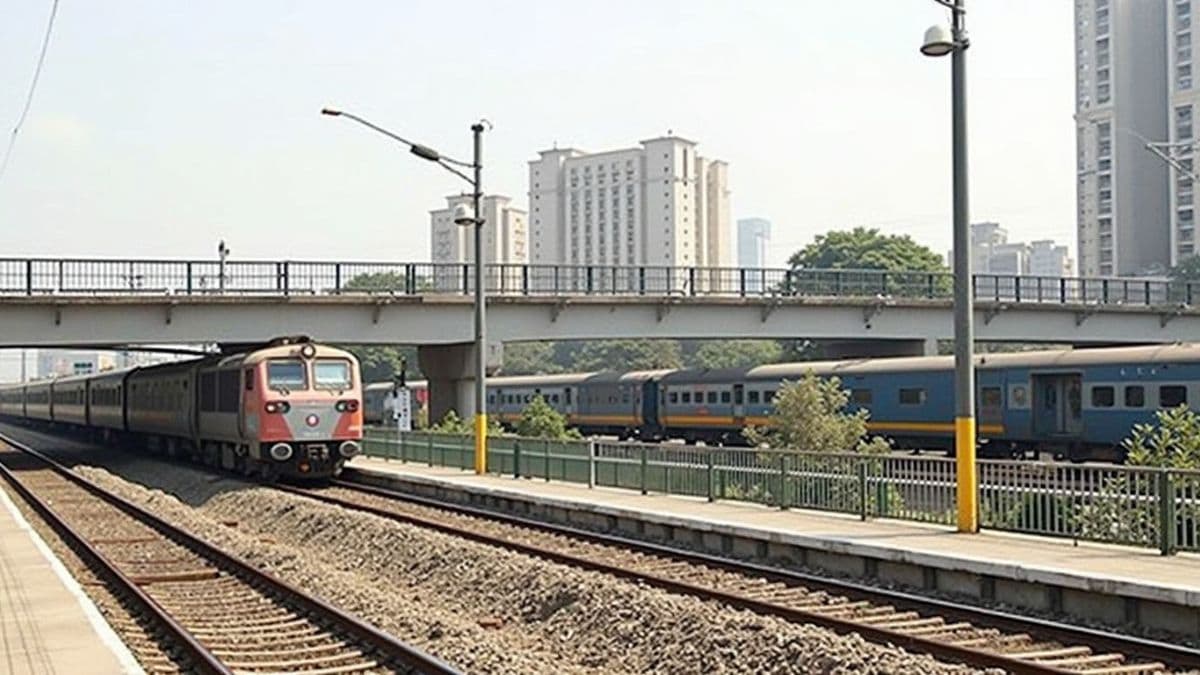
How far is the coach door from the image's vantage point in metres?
34.9

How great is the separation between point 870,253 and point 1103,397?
68.3 m

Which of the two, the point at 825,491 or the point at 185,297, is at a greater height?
the point at 185,297

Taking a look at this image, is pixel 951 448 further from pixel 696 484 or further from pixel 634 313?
pixel 696 484

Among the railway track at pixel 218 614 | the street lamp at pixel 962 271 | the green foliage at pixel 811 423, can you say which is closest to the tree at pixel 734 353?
the green foliage at pixel 811 423

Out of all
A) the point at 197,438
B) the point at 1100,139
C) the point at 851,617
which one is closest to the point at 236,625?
the point at 851,617

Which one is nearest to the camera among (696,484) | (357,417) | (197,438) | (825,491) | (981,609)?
(981,609)

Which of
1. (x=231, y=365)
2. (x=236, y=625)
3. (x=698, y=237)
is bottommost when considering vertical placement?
(x=236, y=625)

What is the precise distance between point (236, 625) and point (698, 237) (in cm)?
15805

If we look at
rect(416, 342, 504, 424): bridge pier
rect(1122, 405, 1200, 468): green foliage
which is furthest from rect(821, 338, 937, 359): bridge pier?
rect(1122, 405, 1200, 468): green foliage

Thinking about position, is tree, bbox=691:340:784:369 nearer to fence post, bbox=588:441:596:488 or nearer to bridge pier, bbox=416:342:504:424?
bridge pier, bbox=416:342:504:424

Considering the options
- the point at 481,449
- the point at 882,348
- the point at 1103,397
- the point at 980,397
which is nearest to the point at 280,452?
the point at 481,449

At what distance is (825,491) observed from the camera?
20.2 m

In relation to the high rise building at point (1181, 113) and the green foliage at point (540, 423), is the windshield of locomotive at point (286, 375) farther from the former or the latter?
the high rise building at point (1181, 113)

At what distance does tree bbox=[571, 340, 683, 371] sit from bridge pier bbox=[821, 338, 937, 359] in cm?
5657
